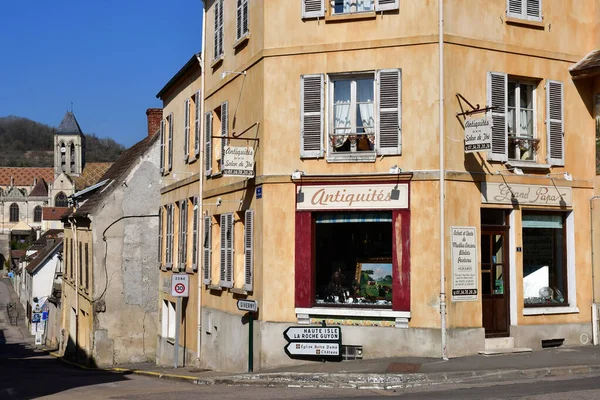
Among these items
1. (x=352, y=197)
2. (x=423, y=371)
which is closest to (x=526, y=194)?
(x=352, y=197)

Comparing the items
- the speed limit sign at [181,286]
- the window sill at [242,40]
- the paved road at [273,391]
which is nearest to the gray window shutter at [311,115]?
the window sill at [242,40]

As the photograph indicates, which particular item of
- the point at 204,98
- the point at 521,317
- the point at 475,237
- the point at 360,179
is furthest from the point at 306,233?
the point at 204,98

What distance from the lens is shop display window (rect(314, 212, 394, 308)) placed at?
16.9 meters

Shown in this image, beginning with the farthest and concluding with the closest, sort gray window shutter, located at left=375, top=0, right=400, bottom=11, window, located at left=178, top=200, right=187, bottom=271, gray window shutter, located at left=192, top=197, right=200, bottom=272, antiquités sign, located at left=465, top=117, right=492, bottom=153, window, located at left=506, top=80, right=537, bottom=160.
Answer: window, located at left=178, top=200, right=187, bottom=271
gray window shutter, located at left=192, top=197, right=200, bottom=272
window, located at left=506, top=80, right=537, bottom=160
gray window shutter, located at left=375, top=0, right=400, bottom=11
antiquités sign, located at left=465, top=117, right=492, bottom=153

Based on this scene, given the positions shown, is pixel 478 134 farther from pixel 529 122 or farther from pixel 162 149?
pixel 162 149

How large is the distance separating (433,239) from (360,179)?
1.86 meters

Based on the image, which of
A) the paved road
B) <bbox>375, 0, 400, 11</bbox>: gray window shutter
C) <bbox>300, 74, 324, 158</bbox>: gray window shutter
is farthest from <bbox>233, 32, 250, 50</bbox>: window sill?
the paved road

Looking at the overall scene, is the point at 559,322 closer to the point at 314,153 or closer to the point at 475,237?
the point at 475,237

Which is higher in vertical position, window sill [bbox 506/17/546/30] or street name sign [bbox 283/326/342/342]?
window sill [bbox 506/17/546/30]

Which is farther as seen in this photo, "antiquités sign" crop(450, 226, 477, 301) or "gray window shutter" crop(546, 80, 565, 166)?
"gray window shutter" crop(546, 80, 565, 166)

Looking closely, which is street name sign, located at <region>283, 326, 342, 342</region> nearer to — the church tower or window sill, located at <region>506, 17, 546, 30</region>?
window sill, located at <region>506, 17, 546, 30</region>

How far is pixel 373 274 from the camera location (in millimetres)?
17078

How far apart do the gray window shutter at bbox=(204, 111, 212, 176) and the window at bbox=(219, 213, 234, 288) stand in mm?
2243

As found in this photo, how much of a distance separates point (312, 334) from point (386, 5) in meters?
6.64
